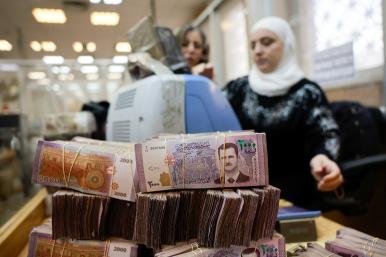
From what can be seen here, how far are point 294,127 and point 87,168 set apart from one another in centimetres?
102

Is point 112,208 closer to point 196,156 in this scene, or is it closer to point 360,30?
point 196,156

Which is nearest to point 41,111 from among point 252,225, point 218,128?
point 218,128

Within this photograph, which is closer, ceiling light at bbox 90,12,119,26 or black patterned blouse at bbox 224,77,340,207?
ceiling light at bbox 90,12,119,26

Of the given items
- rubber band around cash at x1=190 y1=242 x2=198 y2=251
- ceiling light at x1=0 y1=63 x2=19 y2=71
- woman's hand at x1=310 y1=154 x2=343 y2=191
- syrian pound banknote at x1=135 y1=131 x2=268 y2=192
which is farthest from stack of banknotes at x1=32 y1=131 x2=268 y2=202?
ceiling light at x1=0 y1=63 x2=19 y2=71

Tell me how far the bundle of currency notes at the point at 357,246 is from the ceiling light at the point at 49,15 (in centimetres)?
110

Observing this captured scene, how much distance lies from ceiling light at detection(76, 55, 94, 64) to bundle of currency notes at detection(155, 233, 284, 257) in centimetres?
98

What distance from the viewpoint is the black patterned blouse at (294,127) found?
54.7 inches

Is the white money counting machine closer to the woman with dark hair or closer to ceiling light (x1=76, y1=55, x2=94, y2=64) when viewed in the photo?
ceiling light (x1=76, y1=55, x2=94, y2=64)

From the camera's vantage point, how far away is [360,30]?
5.61 ft

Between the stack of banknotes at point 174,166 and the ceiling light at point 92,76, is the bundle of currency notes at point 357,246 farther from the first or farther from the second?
the ceiling light at point 92,76

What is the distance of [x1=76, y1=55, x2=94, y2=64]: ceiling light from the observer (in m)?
1.34

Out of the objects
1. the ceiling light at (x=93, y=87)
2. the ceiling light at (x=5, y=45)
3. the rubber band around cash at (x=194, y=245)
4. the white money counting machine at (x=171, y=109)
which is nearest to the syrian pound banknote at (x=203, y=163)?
the rubber band around cash at (x=194, y=245)

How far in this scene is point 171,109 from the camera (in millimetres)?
963

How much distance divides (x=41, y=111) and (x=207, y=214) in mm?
1307
